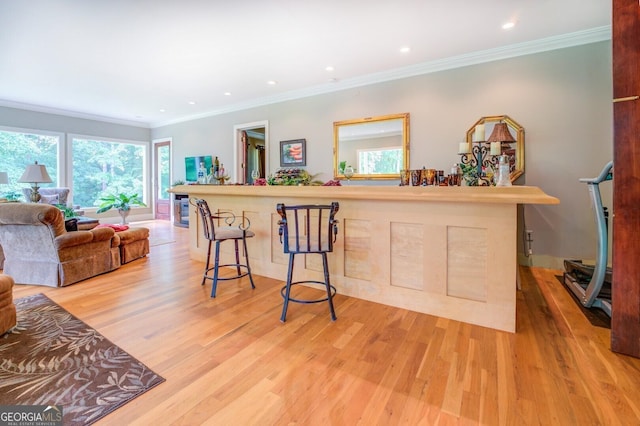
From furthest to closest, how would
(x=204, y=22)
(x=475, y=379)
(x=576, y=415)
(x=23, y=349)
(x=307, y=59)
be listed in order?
(x=307, y=59) < (x=204, y=22) < (x=23, y=349) < (x=475, y=379) < (x=576, y=415)

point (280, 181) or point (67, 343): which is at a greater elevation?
point (280, 181)

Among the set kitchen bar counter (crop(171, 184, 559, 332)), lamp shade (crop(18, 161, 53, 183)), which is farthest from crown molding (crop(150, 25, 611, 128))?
lamp shade (crop(18, 161, 53, 183))

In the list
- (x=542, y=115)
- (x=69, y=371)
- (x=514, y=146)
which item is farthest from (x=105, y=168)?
(x=542, y=115)

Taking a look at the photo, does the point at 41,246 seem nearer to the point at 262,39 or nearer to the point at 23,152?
the point at 262,39

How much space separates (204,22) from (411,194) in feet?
9.24

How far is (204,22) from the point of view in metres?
3.12

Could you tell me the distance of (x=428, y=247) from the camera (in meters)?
2.35

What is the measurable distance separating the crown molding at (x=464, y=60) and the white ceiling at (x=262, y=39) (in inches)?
0.5

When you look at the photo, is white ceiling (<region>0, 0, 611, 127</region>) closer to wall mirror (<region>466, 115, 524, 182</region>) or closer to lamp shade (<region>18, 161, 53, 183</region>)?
wall mirror (<region>466, 115, 524, 182</region>)

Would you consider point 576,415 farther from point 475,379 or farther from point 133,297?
point 133,297

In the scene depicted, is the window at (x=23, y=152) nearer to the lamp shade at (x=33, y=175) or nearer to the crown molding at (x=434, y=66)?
the crown molding at (x=434, y=66)

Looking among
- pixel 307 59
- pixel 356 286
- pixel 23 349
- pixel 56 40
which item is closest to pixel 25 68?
pixel 56 40

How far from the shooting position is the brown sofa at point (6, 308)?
2029 millimetres

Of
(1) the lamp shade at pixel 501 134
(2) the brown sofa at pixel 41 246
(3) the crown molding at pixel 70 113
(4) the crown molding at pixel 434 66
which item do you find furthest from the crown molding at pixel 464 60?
(3) the crown molding at pixel 70 113
